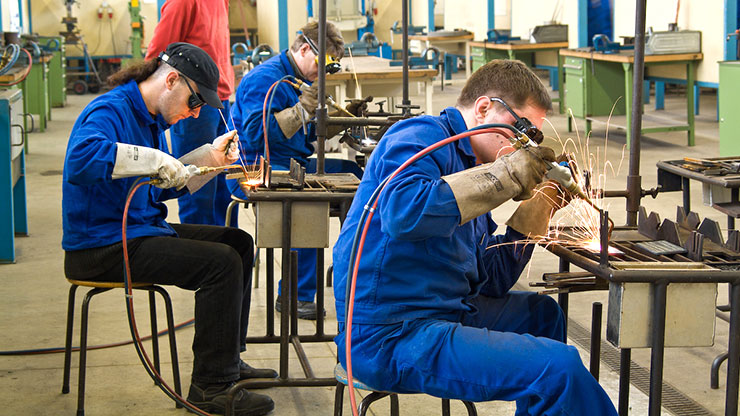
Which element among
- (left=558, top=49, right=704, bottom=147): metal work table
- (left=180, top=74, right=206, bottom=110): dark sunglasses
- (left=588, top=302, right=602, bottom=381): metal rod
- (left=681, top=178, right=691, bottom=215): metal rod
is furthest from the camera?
(left=558, top=49, right=704, bottom=147): metal work table

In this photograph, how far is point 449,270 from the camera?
201cm

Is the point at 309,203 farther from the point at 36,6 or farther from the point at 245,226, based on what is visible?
the point at 36,6

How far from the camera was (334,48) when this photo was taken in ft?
12.9

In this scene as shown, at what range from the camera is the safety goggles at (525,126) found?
1.95 metres

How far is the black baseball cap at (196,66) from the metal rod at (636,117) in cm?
134

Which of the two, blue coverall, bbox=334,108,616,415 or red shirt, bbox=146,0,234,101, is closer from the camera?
blue coverall, bbox=334,108,616,415

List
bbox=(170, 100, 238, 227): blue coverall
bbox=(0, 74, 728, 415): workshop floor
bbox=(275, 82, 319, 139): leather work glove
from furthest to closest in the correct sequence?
bbox=(170, 100, 238, 227): blue coverall < bbox=(275, 82, 319, 139): leather work glove < bbox=(0, 74, 728, 415): workshop floor

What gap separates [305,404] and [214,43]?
2252 mm

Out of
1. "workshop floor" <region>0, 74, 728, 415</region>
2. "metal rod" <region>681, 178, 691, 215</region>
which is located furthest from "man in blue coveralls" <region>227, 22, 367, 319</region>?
"metal rod" <region>681, 178, 691, 215</region>

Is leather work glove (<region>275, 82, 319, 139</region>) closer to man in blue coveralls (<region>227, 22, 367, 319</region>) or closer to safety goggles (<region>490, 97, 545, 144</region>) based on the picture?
man in blue coveralls (<region>227, 22, 367, 319</region>)

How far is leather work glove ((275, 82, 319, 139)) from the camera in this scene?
3760 mm

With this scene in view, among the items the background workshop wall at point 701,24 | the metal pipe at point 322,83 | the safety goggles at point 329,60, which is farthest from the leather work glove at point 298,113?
the background workshop wall at point 701,24

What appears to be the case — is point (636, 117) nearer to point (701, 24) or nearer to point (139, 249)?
point (139, 249)

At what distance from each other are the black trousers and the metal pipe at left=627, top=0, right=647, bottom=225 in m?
1.28
